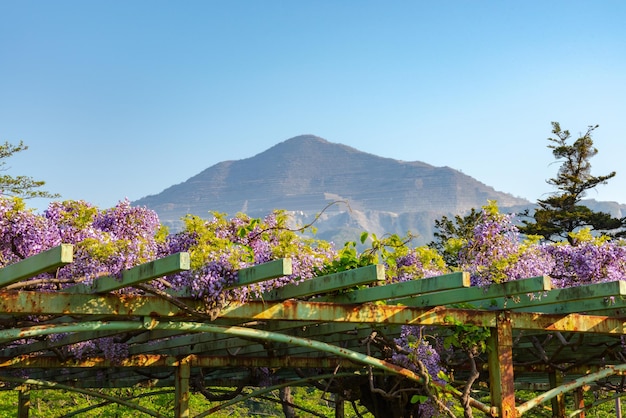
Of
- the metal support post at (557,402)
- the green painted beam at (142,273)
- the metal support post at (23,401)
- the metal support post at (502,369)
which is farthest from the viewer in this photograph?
the metal support post at (23,401)

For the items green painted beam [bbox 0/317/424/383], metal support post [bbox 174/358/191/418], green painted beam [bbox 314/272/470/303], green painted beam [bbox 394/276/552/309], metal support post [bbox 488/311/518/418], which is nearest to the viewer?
green painted beam [bbox 0/317/424/383]

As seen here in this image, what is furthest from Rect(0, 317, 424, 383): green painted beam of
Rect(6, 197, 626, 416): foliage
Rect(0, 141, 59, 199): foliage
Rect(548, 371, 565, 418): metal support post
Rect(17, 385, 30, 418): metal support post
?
Rect(0, 141, 59, 199): foliage

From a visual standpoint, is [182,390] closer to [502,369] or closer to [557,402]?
[502,369]

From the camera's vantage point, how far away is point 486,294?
624 centimetres

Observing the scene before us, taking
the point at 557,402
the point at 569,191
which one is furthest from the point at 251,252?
the point at 569,191

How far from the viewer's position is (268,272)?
16.1ft

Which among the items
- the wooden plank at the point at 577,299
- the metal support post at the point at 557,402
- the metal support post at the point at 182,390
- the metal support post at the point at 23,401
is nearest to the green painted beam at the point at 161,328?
the wooden plank at the point at 577,299

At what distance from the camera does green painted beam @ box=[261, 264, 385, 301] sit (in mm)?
5184

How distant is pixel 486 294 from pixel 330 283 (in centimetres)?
136

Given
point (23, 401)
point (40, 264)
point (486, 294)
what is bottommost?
point (23, 401)

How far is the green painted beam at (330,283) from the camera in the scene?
518cm

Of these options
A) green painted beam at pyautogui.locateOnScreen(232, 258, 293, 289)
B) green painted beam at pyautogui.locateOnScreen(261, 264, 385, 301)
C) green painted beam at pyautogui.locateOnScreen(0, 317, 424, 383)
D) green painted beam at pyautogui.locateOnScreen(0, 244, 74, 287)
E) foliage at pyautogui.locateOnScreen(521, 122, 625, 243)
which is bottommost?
green painted beam at pyautogui.locateOnScreen(0, 317, 424, 383)

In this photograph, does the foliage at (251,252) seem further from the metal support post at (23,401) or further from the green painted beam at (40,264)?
the metal support post at (23,401)

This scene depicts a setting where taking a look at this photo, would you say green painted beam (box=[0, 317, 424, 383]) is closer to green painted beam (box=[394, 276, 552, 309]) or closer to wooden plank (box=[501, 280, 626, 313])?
green painted beam (box=[394, 276, 552, 309])
